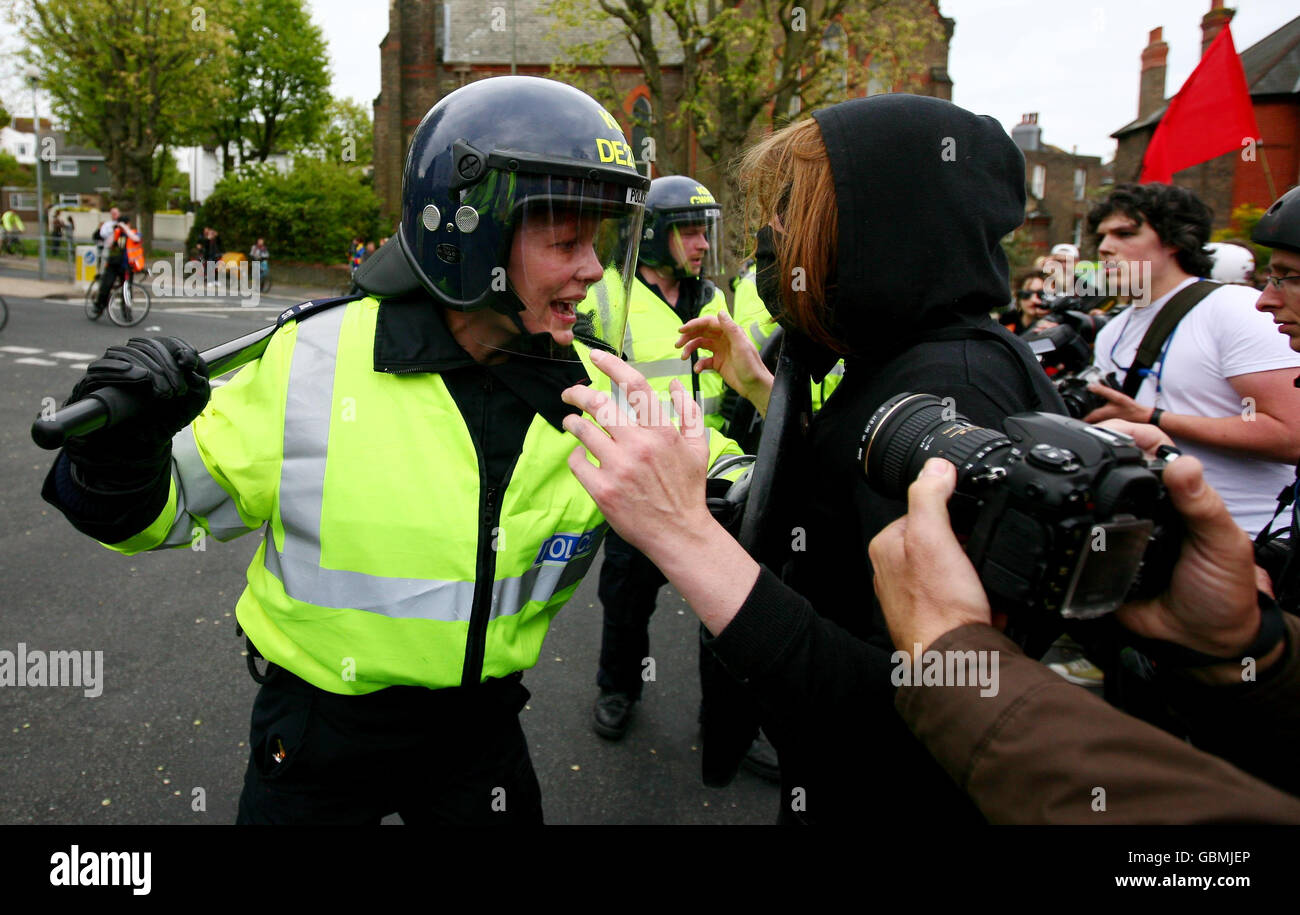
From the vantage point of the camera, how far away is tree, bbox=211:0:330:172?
39000 mm

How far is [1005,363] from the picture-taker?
4.35 feet

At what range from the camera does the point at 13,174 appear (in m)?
51.4

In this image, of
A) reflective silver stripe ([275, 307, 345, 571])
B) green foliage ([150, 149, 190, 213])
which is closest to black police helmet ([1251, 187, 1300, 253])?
reflective silver stripe ([275, 307, 345, 571])

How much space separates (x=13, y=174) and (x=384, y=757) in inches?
2536

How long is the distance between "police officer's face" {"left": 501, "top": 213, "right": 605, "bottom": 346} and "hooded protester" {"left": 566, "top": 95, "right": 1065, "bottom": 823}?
14.1 inches

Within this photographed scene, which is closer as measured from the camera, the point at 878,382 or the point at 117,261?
the point at 878,382

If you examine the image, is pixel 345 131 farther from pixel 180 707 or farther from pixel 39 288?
pixel 180 707

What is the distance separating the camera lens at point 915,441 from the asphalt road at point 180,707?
214cm

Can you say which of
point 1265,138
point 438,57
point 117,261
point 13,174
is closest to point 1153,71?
point 1265,138

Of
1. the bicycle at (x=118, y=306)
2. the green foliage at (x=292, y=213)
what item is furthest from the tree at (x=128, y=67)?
the bicycle at (x=118, y=306)

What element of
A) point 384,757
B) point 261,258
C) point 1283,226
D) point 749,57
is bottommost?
point 384,757

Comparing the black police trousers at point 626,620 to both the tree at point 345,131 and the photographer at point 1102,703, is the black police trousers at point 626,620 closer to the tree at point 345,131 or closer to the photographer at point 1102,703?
the photographer at point 1102,703

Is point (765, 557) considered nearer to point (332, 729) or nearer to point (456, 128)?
point (332, 729)
